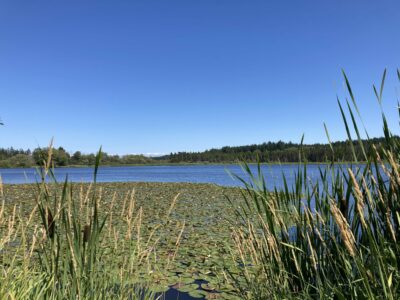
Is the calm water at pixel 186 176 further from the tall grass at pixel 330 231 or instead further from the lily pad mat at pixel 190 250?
the lily pad mat at pixel 190 250

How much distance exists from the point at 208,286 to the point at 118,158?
490 ft

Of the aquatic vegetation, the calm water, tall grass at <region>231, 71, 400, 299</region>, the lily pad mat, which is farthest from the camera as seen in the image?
the lily pad mat

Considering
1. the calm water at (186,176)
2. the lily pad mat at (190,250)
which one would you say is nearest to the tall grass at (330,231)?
the calm water at (186,176)

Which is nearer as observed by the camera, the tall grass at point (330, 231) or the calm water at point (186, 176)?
the tall grass at point (330, 231)

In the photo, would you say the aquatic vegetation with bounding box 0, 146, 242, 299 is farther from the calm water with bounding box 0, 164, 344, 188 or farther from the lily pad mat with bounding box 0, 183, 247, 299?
the calm water with bounding box 0, 164, 344, 188

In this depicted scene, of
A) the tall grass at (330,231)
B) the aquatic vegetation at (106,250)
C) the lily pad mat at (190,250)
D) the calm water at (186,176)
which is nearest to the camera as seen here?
the tall grass at (330,231)

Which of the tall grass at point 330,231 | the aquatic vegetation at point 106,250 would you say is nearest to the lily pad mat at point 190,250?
the aquatic vegetation at point 106,250

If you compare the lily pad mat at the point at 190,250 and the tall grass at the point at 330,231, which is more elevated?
the tall grass at the point at 330,231

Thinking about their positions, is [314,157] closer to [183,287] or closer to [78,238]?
[78,238]

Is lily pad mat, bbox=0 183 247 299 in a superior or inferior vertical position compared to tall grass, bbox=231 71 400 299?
inferior

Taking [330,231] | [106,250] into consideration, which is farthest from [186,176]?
[330,231]

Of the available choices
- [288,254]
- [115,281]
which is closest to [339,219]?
[288,254]

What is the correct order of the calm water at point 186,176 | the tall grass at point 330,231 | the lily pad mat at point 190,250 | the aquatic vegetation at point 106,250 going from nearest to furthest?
the tall grass at point 330,231 → the aquatic vegetation at point 106,250 → the calm water at point 186,176 → the lily pad mat at point 190,250

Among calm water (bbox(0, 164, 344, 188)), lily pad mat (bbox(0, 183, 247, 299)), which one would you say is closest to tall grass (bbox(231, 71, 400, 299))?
calm water (bbox(0, 164, 344, 188))
